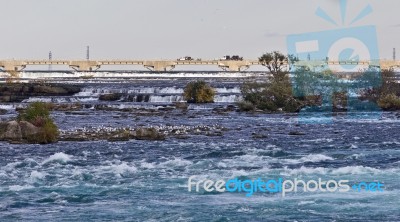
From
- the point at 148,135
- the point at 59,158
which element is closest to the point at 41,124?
the point at 148,135

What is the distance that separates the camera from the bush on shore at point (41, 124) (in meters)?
37.9

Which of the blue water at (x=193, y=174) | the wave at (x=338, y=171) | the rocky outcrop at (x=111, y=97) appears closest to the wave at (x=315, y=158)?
the blue water at (x=193, y=174)

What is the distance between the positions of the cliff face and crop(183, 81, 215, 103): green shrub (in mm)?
17264

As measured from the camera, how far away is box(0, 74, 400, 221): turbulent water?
21578 millimetres

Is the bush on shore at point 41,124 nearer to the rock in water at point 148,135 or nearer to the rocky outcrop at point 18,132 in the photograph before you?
the rocky outcrop at point 18,132

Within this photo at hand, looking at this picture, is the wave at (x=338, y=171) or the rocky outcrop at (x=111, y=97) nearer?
the wave at (x=338, y=171)

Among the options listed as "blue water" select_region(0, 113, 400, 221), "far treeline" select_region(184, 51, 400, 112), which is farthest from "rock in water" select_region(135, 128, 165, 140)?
"far treeline" select_region(184, 51, 400, 112)

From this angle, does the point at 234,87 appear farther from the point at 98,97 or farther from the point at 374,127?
the point at 374,127

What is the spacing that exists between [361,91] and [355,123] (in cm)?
2395

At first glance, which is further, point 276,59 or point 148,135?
point 276,59

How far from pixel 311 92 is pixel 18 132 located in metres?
35.3

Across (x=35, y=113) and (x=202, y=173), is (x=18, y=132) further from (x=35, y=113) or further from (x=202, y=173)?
(x=202, y=173)

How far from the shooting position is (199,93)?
76.2m

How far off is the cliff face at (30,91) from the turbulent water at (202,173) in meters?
37.5
